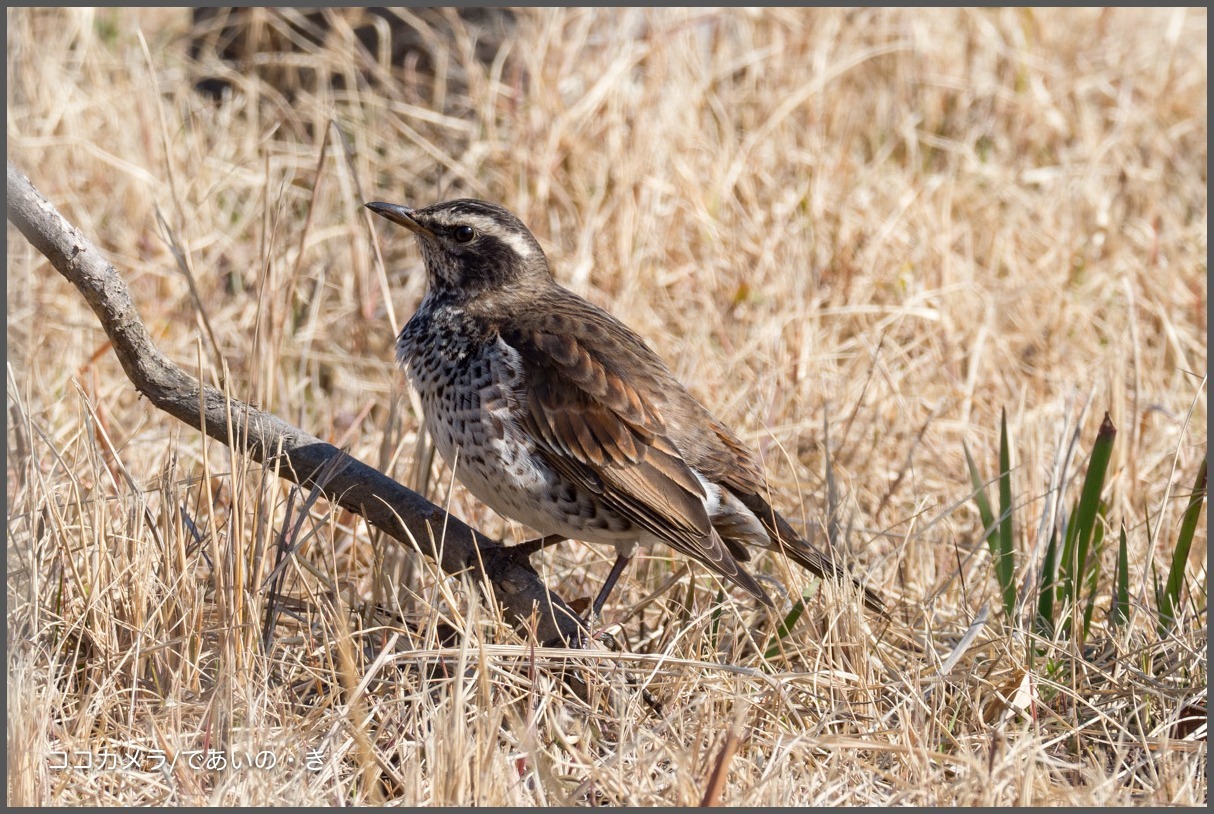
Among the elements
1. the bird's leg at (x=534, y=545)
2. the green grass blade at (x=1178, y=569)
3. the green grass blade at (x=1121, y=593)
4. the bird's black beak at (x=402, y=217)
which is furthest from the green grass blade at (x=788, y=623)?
the bird's black beak at (x=402, y=217)

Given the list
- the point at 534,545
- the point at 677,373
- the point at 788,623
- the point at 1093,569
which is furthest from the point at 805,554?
the point at 677,373

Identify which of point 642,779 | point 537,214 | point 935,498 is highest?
point 537,214

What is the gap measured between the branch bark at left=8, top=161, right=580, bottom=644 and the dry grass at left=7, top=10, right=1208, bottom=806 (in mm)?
136

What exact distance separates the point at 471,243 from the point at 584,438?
0.88 metres

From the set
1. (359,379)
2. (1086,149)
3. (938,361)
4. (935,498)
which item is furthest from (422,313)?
(1086,149)

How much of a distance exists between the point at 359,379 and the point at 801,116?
3056 mm

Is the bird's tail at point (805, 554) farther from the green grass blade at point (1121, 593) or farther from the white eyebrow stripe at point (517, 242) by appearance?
the white eyebrow stripe at point (517, 242)

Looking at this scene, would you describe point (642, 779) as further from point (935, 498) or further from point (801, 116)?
point (801, 116)

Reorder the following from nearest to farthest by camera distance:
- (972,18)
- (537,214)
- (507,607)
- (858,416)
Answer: (507,607)
(858,416)
(537,214)
(972,18)

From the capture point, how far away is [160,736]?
3.45 m

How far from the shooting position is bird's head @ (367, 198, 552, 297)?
15.5ft

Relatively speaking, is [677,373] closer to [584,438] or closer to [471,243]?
[471,243]

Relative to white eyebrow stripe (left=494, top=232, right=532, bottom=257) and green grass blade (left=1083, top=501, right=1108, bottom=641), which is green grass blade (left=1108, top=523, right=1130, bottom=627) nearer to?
green grass blade (left=1083, top=501, right=1108, bottom=641)

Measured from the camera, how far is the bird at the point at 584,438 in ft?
13.9
